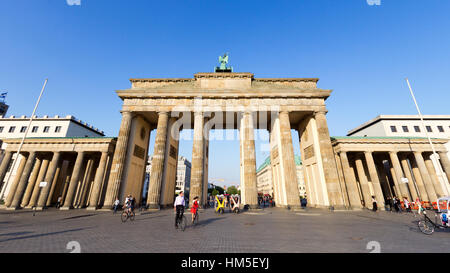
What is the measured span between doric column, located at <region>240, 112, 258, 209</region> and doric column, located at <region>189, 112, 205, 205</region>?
5.26m

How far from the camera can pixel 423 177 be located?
24891 millimetres

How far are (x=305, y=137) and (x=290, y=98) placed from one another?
6.73 metres

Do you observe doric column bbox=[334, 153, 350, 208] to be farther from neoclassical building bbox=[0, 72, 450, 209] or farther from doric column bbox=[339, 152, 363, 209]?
doric column bbox=[339, 152, 363, 209]

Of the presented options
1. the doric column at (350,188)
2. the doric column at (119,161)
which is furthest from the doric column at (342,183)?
the doric column at (119,161)

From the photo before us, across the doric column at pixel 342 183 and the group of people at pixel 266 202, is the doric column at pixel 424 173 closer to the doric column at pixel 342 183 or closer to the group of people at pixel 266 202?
the doric column at pixel 342 183

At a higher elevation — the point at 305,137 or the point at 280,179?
the point at 305,137

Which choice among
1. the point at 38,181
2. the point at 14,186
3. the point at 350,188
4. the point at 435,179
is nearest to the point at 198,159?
the point at 350,188

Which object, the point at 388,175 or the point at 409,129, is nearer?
the point at 388,175

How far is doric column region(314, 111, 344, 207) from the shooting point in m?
20.1

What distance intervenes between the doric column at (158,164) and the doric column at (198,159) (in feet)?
12.6

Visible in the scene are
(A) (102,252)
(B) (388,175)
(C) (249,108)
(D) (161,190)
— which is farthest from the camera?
(B) (388,175)

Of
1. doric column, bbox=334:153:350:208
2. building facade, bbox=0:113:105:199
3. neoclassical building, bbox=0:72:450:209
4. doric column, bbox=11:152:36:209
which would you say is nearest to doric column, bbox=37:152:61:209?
neoclassical building, bbox=0:72:450:209
